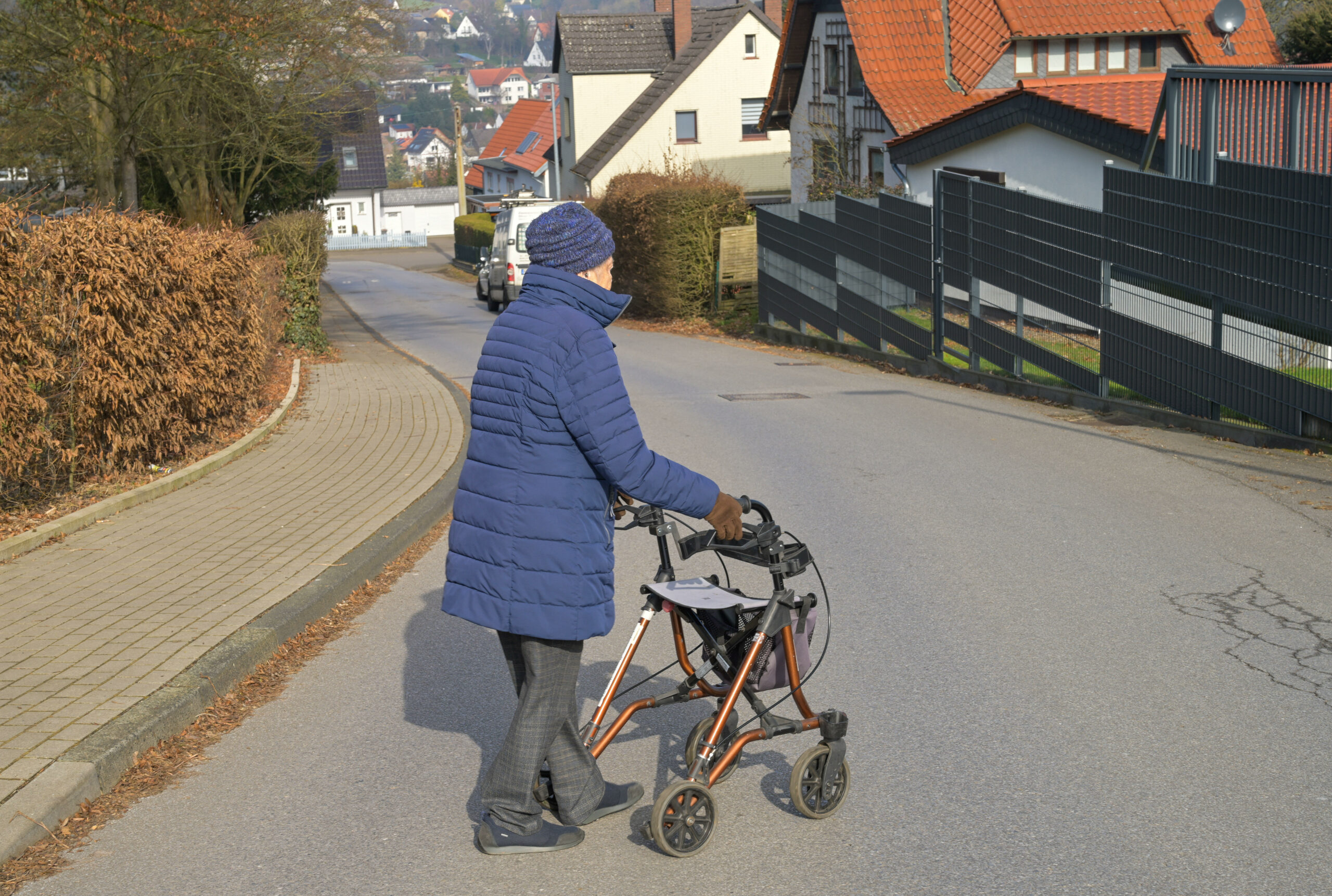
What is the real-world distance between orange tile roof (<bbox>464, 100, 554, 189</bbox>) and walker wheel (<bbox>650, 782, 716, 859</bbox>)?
69199 millimetres

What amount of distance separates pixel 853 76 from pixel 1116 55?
649 cm

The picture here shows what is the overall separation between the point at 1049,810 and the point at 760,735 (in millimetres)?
940

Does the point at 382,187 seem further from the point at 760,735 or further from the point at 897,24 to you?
the point at 760,735

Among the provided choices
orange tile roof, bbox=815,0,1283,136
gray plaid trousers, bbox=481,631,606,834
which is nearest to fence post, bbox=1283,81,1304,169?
gray plaid trousers, bbox=481,631,606,834

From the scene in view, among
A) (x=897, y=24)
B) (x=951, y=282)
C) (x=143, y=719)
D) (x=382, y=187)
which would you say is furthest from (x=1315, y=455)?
(x=382, y=187)

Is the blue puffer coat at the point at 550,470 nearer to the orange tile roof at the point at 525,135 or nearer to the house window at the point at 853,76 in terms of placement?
the house window at the point at 853,76

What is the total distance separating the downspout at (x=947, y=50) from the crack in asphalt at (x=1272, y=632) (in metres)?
25.8

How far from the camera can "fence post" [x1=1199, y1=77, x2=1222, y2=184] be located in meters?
12.5

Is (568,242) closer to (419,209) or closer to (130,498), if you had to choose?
(130,498)

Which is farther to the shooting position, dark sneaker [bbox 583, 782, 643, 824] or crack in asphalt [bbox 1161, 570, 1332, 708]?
crack in asphalt [bbox 1161, 570, 1332, 708]

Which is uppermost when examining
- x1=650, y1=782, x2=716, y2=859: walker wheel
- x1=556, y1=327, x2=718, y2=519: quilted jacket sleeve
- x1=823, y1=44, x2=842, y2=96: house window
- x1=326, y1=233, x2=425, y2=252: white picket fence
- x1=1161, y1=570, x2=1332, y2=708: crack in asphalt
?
x1=823, y1=44, x2=842, y2=96: house window

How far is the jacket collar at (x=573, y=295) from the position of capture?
12.5 ft

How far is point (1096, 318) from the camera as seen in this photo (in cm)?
1295

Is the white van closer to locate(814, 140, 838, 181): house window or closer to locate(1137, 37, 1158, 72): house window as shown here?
locate(814, 140, 838, 181): house window
